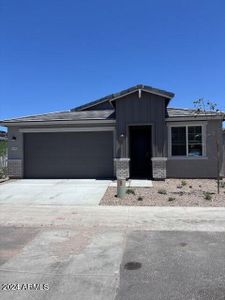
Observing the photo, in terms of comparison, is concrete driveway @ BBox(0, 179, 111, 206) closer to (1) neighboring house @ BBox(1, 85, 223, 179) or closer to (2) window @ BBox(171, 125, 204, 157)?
(1) neighboring house @ BBox(1, 85, 223, 179)

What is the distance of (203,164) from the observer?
59.8ft

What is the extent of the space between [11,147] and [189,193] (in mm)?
10059

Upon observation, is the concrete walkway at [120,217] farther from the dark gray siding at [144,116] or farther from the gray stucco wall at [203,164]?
the gray stucco wall at [203,164]

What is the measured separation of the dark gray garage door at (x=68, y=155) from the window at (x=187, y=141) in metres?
3.20

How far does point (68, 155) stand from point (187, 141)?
6073 millimetres

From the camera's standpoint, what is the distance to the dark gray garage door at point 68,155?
19.0 metres

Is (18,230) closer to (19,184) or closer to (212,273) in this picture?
(212,273)

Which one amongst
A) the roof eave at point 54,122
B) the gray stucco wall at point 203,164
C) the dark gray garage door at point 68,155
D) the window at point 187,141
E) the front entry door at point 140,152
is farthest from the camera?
the front entry door at point 140,152

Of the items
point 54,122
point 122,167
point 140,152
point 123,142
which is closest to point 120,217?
point 122,167

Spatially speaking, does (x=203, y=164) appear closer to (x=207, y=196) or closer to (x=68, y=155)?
(x=207, y=196)

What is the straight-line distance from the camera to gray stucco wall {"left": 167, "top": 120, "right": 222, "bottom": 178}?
59.4ft

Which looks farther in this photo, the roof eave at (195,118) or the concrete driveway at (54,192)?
the roof eave at (195,118)

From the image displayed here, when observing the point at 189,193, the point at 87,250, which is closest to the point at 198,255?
the point at 87,250

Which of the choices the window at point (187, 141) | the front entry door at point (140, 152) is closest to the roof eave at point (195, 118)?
the window at point (187, 141)
